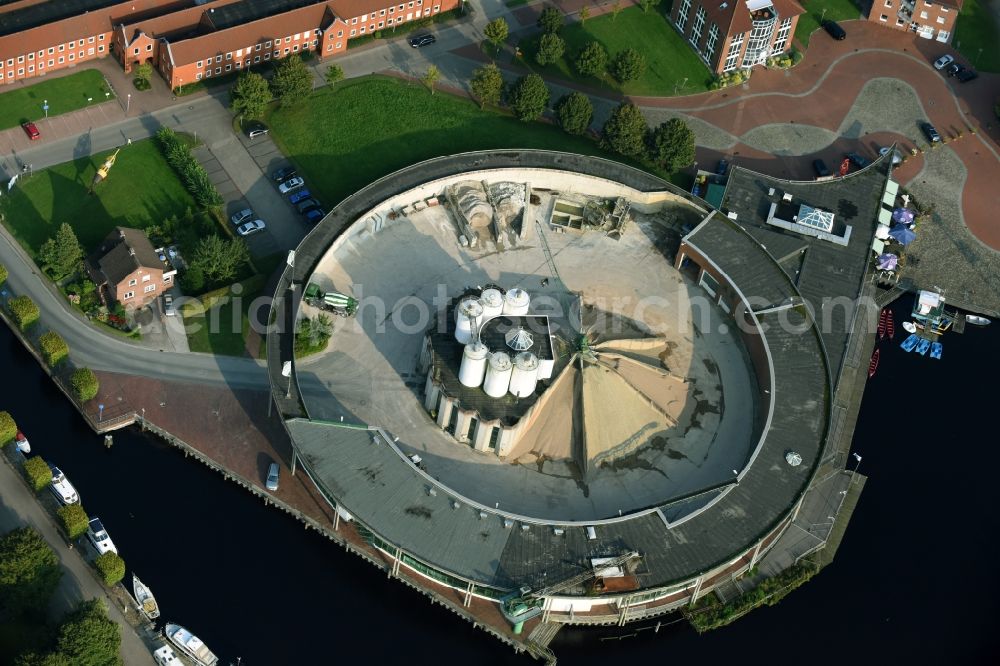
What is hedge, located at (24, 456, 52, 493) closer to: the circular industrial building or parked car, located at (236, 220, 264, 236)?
the circular industrial building

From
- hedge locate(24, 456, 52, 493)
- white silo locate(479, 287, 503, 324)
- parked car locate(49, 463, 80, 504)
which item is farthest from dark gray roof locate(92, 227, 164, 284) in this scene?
white silo locate(479, 287, 503, 324)

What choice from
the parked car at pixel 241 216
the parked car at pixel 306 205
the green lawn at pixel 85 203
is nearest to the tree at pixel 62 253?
the green lawn at pixel 85 203

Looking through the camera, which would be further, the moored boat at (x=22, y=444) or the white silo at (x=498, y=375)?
the moored boat at (x=22, y=444)

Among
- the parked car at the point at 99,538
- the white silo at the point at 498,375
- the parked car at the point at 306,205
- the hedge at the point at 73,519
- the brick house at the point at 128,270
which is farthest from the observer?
the parked car at the point at 306,205

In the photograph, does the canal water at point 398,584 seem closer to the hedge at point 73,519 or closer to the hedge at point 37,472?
the hedge at point 73,519

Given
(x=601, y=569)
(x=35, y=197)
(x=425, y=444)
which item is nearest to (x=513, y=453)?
(x=425, y=444)

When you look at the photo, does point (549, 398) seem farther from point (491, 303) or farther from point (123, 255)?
point (123, 255)
